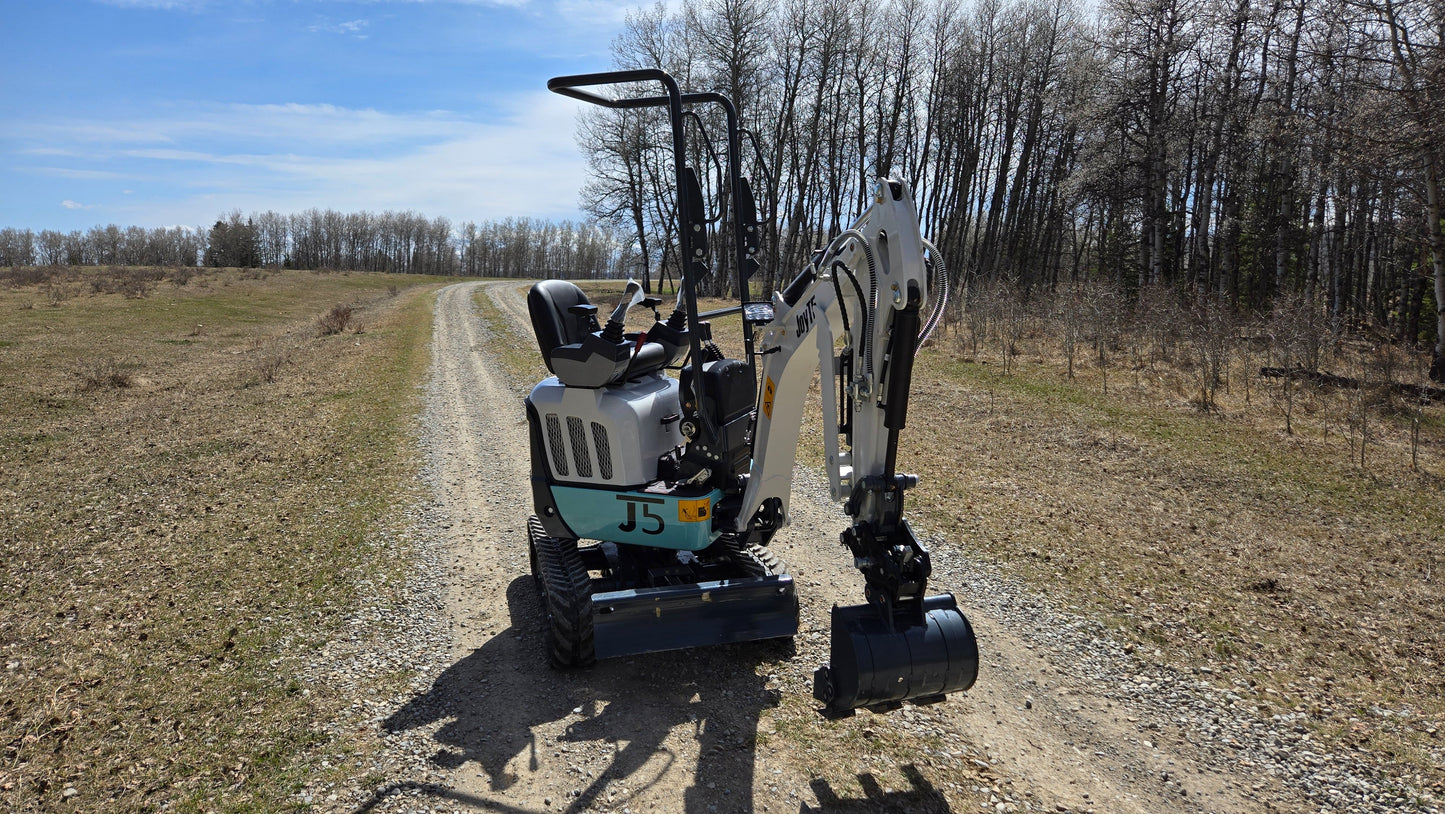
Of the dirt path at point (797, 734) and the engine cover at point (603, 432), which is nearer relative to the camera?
the dirt path at point (797, 734)

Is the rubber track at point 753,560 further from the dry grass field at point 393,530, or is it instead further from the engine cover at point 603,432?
the dry grass field at point 393,530

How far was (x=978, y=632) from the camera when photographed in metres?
5.84

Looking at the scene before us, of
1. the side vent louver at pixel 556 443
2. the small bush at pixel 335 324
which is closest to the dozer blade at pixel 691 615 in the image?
the side vent louver at pixel 556 443

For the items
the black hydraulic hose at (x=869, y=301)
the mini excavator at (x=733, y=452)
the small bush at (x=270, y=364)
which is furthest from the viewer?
the small bush at (x=270, y=364)

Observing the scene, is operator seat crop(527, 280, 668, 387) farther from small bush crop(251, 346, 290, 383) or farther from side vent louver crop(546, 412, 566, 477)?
small bush crop(251, 346, 290, 383)

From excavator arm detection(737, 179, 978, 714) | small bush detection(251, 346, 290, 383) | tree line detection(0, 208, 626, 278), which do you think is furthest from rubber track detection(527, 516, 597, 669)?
tree line detection(0, 208, 626, 278)

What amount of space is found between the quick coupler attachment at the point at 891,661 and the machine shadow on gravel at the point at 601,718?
821mm

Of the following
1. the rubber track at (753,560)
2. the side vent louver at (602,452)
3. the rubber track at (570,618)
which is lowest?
the rubber track at (570,618)

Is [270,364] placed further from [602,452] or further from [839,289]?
[839,289]

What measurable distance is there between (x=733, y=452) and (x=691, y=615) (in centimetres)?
111

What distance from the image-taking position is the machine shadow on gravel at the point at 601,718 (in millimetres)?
3975

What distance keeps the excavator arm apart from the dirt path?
2.12 ft

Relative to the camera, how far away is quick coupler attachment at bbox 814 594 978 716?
352cm

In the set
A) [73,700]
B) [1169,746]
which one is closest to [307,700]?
[73,700]
